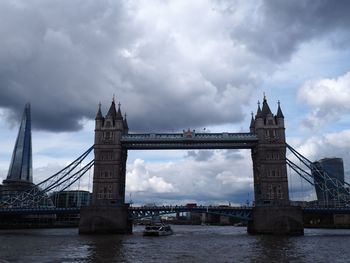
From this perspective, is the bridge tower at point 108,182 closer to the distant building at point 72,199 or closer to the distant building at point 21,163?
the distant building at point 72,199

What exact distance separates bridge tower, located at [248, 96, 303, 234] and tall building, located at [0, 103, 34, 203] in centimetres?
10237

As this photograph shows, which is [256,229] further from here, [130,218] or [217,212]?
[130,218]

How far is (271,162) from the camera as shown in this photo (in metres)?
84.8

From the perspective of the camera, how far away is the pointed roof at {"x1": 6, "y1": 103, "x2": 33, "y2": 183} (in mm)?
158500

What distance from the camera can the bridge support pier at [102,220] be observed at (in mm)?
79250

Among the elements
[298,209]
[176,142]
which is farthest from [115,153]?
[298,209]

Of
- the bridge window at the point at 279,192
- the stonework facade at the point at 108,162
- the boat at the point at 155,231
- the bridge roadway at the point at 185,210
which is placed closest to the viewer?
the boat at the point at 155,231

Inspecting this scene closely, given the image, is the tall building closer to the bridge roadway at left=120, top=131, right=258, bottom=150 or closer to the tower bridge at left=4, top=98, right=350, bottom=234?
the tower bridge at left=4, top=98, right=350, bottom=234

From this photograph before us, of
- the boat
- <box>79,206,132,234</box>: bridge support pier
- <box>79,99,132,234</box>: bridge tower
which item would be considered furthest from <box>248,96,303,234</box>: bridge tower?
<box>79,99,132,234</box>: bridge tower

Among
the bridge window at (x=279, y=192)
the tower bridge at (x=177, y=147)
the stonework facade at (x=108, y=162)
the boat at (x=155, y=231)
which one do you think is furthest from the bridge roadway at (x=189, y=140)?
the boat at (x=155, y=231)

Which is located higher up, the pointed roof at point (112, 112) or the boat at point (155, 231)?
the pointed roof at point (112, 112)

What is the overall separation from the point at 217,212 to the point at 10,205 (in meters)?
49.7

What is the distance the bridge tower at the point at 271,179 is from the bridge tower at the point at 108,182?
2737cm

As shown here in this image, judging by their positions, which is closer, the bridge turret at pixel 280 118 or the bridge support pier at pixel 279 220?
the bridge support pier at pixel 279 220
